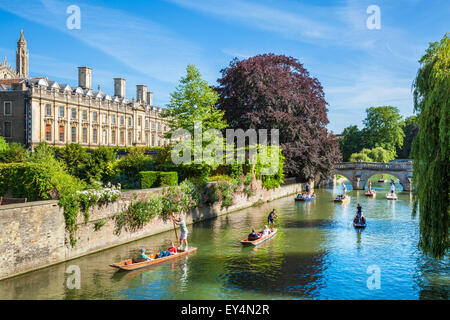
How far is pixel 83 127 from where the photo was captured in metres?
53.6

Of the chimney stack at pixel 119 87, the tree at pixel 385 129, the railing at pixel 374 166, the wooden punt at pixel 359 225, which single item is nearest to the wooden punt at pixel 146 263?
the wooden punt at pixel 359 225

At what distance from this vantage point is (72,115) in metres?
51.5

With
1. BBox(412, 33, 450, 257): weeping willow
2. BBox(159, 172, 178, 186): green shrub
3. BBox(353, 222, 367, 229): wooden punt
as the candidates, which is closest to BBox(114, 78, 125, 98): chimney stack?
BBox(159, 172, 178, 186): green shrub

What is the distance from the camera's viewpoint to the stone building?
46.0 meters

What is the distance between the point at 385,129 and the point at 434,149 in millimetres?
60765

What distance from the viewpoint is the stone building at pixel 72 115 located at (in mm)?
45969

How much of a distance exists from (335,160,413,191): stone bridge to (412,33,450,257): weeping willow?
36.0 m

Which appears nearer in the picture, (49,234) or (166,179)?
(49,234)

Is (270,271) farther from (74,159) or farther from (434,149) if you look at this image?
(74,159)

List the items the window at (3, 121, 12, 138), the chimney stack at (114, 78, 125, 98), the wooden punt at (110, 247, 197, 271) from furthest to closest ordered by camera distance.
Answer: the chimney stack at (114, 78, 125, 98)
the window at (3, 121, 12, 138)
the wooden punt at (110, 247, 197, 271)

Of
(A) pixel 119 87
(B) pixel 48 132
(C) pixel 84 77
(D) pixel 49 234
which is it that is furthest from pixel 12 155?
(A) pixel 119 87

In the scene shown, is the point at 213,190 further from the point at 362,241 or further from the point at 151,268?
the point at 151,268

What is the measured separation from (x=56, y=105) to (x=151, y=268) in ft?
130

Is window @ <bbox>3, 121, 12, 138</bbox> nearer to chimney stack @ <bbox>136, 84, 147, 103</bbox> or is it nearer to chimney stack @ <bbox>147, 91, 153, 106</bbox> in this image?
chimney stack @ <bbox>136, 84, 147, 103</bbox>
